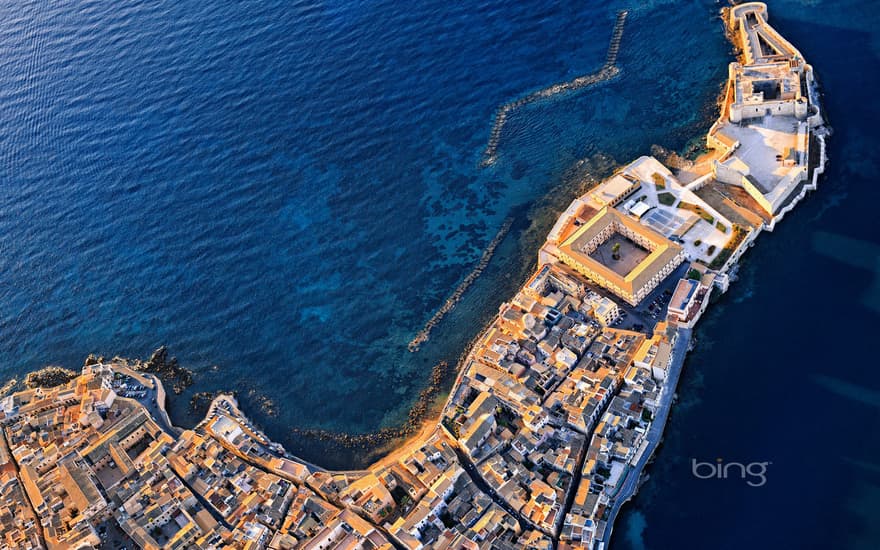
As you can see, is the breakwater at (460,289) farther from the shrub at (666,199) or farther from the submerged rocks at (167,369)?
the submerged rocks at (167,369)

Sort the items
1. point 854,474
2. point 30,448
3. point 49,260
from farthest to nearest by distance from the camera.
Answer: point 49,260, point 30,448, point 854,474

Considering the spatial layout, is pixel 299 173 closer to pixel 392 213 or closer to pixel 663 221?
pixel 392 213

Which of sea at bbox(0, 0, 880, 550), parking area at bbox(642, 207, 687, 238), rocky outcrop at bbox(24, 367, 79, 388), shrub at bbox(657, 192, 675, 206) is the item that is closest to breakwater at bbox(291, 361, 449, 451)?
sea at bbox(0, 0, 880, 550)

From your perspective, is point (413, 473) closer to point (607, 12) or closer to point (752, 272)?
point (752, 272)

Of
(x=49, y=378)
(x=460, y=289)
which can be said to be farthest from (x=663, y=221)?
(x=49, y=378)

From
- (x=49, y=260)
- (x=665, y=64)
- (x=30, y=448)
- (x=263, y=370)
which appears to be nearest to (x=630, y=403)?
(x=263, y=370)
